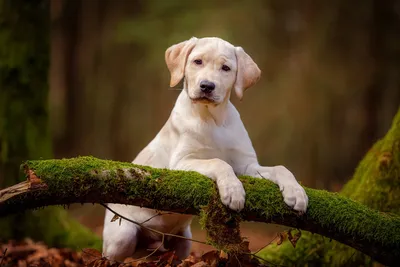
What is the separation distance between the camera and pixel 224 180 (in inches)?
134

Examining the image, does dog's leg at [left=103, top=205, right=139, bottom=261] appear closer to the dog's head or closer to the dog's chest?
the dog's chest

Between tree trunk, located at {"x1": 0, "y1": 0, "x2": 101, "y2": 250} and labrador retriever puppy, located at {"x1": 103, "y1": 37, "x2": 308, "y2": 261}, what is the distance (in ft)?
4.86

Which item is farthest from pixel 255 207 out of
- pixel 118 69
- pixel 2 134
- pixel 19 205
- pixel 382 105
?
pixel 118 69

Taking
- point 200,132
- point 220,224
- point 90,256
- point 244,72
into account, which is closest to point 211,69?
point 244,72

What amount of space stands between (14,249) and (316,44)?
8.38 meters

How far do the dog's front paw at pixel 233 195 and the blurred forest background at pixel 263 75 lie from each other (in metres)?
7.17

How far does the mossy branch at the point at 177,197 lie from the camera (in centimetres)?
318

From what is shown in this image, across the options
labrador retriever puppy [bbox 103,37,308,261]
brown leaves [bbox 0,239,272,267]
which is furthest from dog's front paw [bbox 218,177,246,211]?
brown leaves [bbox 0,239,272,267]

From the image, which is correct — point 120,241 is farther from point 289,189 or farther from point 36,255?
point 289,189

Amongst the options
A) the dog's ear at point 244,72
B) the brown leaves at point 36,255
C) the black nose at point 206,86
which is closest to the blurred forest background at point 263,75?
the brown leaves at point 36,255

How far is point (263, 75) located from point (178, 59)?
28.7 ft

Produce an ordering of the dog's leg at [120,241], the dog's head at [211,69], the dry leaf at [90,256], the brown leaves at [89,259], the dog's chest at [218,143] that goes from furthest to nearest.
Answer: the dog's leg at [120,241] < the dog's chest at [218,143] < the dry leaf at [90,256] < the dog's head at [211,69] < the brown leaves at [89,259]

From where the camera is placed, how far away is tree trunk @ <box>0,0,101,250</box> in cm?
550

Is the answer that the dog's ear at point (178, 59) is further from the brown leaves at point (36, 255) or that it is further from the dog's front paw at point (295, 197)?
the brown leaves at point (36, 255)
